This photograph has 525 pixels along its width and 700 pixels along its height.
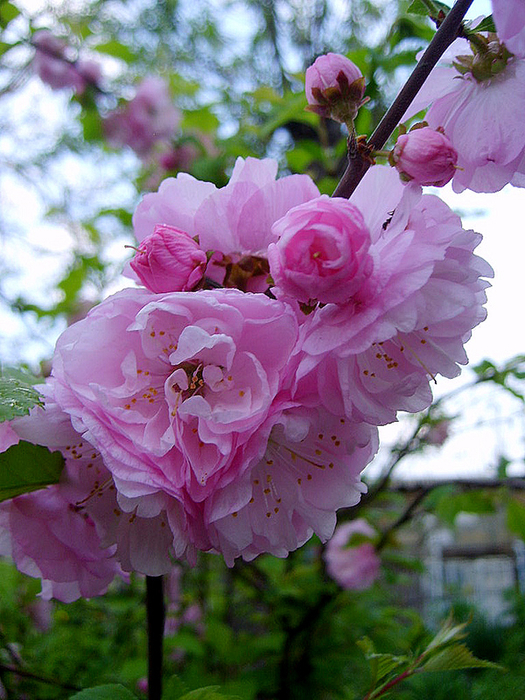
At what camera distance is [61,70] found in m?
1.91

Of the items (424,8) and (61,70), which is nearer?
(424,8)

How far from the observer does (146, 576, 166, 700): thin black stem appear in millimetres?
513

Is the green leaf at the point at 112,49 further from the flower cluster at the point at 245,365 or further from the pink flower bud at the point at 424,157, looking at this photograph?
the pink flower bud at the point at 424,157

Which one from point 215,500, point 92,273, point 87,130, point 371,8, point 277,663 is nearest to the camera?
point 215,500

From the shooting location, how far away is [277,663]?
1298 millimetres

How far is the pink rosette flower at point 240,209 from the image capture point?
452mm

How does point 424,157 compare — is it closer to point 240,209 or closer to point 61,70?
point 240,209

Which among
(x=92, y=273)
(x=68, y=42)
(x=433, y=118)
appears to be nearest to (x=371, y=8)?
(x=68, y=42)

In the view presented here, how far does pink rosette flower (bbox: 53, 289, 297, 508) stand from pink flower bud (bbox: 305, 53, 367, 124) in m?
0.19

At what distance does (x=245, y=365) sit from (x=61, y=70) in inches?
74.0

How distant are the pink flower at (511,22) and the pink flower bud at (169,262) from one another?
241 millimetres

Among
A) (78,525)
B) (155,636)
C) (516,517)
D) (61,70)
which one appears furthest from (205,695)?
(61,70)

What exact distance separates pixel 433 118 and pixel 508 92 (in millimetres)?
57

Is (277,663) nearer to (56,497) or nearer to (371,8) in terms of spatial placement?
(56,497)
